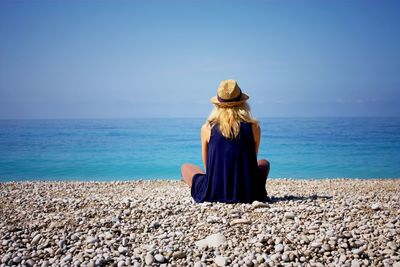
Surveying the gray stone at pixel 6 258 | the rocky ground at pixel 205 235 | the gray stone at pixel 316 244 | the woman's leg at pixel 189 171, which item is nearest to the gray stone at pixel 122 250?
the rocky ground at pixel 205 235

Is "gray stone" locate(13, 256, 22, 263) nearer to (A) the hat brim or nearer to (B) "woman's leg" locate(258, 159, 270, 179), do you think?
(A) the hat brim

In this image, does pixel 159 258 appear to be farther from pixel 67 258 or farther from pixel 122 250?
pixel 67 258

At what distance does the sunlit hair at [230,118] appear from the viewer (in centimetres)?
514

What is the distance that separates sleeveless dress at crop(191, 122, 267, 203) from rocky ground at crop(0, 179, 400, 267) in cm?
28

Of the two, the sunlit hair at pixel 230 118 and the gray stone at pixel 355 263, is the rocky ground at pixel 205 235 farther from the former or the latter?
the sunlit hair at pixel 230 118

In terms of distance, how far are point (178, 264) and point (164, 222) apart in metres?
0.99

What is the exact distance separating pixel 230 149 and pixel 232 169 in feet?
1.04

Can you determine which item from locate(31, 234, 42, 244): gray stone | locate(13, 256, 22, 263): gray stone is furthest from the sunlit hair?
locate(13, 256, 22, 263): gray stone

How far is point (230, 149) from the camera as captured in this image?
524 centimetres

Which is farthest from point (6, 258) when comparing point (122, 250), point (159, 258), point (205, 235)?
point (205, 235)

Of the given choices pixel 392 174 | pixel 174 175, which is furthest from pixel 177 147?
pixel 392 174

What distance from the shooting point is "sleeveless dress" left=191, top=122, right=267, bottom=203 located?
5.23 metres

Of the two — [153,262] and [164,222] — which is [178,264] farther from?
[164,222]

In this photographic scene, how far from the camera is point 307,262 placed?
12.0ft
